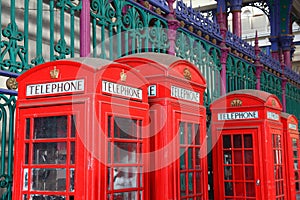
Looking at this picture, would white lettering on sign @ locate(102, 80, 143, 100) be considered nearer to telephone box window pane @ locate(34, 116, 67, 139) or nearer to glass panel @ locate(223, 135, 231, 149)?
telephone box window pane @ locate(34, 116, 67, 139)

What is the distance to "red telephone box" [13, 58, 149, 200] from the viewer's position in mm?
3734

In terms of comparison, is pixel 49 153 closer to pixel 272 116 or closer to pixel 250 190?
pixel 250 190

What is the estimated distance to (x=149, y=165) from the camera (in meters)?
4.79

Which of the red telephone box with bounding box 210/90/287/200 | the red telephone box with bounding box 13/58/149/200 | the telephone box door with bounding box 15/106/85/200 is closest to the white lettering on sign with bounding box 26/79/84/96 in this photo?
the red telephone box with bounding box 13/58/149/200

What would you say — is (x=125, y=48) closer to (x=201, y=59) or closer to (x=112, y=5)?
(x=112, y=5)

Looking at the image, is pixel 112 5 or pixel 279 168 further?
pixel 279 168

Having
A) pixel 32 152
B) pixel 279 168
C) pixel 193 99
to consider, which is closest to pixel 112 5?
pixel 193 99

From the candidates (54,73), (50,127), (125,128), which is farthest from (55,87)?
(125,128)

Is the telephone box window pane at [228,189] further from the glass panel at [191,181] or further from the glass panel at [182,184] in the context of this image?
the glass panel at [182,184]

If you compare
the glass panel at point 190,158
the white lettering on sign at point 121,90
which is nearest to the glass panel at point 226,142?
the glass panel at point 190,158

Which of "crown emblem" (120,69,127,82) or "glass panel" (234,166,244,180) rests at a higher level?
"crown emblem" (120,69,127,82)

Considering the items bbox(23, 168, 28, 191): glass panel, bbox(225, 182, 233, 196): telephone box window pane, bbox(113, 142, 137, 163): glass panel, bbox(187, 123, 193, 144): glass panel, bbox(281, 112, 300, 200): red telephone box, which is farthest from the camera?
bbox(281, 112, 300, 200): red telephone box

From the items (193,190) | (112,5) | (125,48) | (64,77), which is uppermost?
(112,5)

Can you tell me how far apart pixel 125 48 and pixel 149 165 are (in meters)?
2.62
